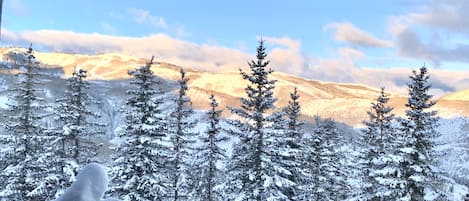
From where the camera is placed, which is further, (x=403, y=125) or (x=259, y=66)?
(x=259, y=66)

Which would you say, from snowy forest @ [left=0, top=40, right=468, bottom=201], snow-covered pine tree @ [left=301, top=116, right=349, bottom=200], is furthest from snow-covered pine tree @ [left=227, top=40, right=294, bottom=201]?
snow-covered pine tree @ [left=301, top=116, right=349, bottom=200]

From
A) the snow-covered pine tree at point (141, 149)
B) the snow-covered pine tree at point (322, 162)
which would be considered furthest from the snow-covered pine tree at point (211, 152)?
the snow-covered pine tree at point (322, 162)

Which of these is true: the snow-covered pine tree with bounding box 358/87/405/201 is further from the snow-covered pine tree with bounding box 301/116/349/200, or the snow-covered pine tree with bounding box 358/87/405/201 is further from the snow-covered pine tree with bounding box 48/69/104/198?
the snow-covered pine tree with bounding box 48/69/104/198

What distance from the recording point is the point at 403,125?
79.3ft

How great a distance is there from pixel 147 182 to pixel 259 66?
8.15m

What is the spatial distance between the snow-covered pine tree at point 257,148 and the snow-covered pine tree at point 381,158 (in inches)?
183

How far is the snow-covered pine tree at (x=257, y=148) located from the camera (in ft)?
82.5

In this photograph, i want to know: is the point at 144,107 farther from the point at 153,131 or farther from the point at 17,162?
the point at 17,162

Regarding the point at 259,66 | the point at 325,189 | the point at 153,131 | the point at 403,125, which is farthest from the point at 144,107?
the point at 325,189

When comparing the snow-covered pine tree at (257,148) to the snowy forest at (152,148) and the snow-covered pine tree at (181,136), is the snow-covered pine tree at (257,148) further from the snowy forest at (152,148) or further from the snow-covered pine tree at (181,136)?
the snow-covered pine tree at (181,136)

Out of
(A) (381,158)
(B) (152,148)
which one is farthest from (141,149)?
(A) (381,158)

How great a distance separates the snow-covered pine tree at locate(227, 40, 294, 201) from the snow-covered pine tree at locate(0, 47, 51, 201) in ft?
31.1

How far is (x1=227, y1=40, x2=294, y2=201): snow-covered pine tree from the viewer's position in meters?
25.2

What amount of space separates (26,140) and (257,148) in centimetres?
1122
